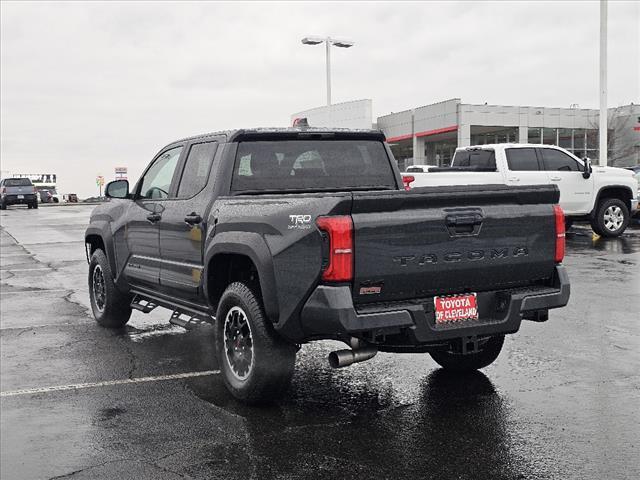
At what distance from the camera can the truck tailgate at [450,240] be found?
441 cm

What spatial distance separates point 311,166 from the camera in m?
6.09

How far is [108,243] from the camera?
7871 millimetres

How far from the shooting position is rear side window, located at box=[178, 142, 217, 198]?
602cm

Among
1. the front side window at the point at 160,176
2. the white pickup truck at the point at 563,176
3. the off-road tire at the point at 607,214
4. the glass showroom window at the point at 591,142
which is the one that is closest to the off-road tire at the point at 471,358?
the front side window at the point at 160,176

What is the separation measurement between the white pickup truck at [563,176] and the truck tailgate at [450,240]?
1085 centimetres

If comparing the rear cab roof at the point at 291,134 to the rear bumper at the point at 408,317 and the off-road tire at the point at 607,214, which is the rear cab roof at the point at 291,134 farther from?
the off-road tire at the point at 607,214

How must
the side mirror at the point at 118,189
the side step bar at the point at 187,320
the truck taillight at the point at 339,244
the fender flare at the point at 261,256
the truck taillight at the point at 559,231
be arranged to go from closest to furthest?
the truck taillight at the point at 339,244 → the fender flare at the point at 261,256 → the truck taillight at the point at 559,231 → the side step bar at the point at 187,320 → the side mirror at the point at 118,189

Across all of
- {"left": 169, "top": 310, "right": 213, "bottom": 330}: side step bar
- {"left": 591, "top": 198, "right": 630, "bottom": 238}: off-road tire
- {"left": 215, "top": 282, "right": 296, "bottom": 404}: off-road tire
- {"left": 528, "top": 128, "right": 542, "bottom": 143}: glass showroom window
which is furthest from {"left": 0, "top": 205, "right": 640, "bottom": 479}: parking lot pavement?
{"left": 528, "top": 128, "right": 542, "bottom": 143}: glass showroom window

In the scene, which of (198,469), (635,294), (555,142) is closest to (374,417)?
(198,469)

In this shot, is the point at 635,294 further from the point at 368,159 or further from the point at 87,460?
the point at 87,460

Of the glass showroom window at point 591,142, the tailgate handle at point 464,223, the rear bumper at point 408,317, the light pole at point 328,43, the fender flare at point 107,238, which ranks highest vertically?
the light pole at point 328,43

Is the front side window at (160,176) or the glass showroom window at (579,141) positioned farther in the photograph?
the glass showroom window at (579,141)

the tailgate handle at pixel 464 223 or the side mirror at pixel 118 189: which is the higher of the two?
the side mirror at pixel 118 189

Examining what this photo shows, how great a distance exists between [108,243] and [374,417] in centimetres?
420
